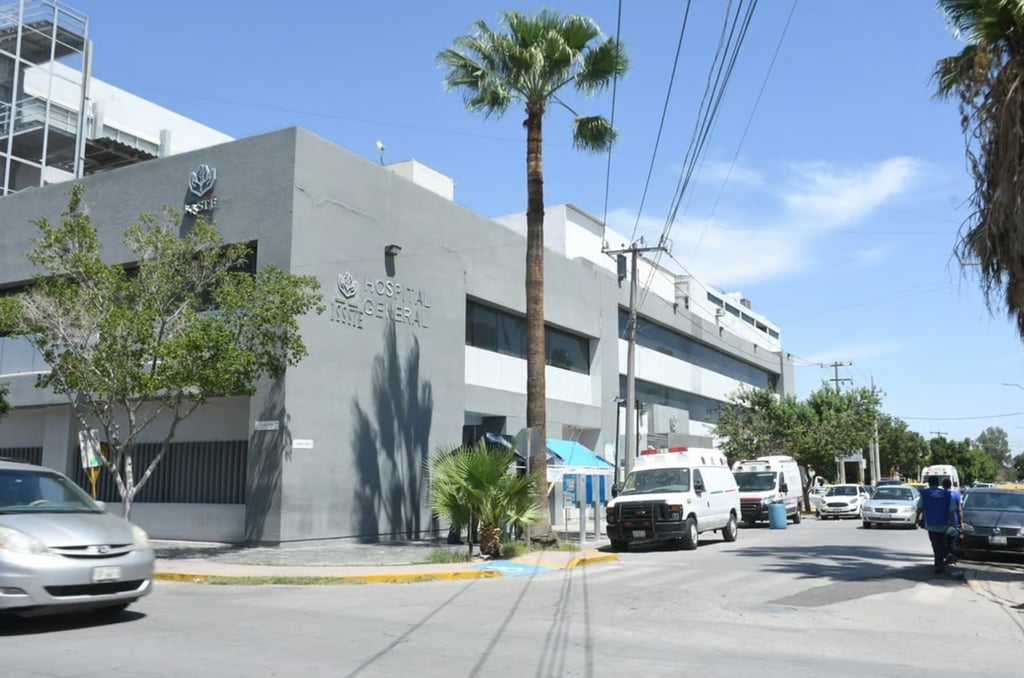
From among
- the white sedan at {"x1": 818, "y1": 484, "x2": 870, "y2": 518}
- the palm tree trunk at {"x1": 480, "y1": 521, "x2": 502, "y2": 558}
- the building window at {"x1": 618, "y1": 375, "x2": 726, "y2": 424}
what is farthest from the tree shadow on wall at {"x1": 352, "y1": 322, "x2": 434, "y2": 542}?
the white sedan at {"x1": 818, "y1": 484, "x2": 870, "y2": 518}

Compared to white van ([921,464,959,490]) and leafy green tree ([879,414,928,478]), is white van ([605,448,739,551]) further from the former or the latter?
leafy green tree ([879,414,928,478])

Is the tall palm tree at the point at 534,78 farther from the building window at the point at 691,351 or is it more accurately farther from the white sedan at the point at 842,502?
the white sedan at the point at 842,502

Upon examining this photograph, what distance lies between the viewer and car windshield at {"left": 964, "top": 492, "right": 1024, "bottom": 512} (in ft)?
58.7

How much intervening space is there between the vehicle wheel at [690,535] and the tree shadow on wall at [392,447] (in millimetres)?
6996

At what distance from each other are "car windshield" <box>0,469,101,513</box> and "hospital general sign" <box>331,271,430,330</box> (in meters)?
10.8

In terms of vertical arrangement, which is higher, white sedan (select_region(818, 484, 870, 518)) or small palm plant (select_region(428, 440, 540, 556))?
small palm plant (select_region(428, 440, 540, 556))

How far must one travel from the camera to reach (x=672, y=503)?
21438 millimetres

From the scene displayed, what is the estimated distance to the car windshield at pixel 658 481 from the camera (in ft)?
73.7

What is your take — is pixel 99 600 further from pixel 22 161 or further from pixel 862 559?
pixel 22 161

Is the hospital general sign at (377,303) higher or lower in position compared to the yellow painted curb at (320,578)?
higher

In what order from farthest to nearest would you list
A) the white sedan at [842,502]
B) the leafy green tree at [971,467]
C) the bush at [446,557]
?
the leafy green tree at [971,467]
the white sedan at [842,502]
the bush at [446,557]

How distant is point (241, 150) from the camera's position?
21.4m

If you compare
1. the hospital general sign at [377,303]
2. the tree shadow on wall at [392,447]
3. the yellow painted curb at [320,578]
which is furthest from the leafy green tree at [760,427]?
the yellow painted curb at [320,578]

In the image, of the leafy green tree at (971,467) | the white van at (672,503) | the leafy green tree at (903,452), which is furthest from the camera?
the leafy green tree at (971,467)
